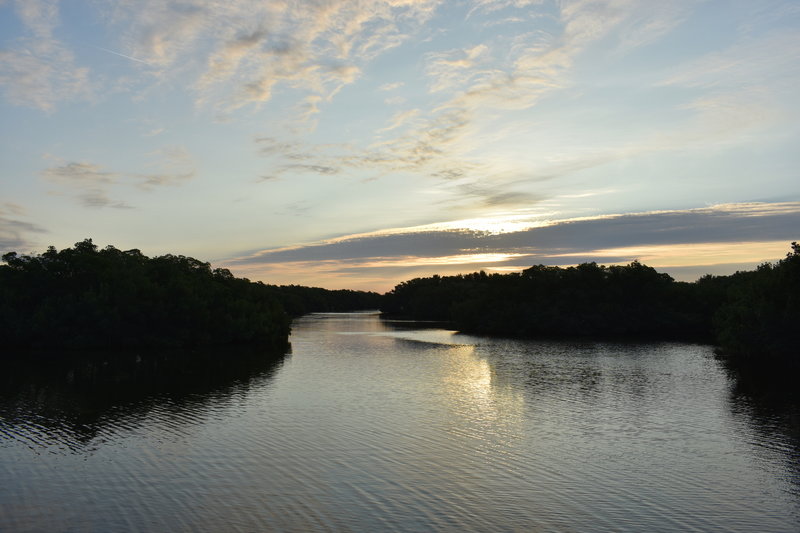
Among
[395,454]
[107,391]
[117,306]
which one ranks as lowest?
[395,454]

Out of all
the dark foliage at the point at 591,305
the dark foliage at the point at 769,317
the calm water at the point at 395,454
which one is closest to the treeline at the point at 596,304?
the dark foliage at the point at 591,305

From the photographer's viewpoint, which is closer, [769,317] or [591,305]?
[769,317]

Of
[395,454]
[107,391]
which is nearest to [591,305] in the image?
[107,391]

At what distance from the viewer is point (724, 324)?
75.2m

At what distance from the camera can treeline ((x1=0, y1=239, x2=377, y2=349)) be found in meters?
82.1

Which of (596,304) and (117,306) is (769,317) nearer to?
(596,304)

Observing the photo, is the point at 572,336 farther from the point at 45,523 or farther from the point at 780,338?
the point at 45,523

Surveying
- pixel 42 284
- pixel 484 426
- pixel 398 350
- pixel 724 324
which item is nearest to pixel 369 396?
pixel 484 426

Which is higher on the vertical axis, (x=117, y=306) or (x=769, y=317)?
(x=117, y=306)

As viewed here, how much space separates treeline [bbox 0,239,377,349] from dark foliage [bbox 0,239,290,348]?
0.13 meters

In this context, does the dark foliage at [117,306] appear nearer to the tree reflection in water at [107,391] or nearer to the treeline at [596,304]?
the tree reflection in water at [107,391]

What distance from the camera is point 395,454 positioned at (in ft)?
86.4

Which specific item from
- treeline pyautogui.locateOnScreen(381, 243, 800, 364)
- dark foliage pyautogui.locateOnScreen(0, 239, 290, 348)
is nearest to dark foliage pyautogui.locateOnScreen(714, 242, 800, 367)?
treeline pyautogui.locateOnScreen(381, 243, 800, 364)

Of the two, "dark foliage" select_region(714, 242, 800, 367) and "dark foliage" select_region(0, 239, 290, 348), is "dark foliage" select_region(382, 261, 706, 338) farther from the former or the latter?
"dark foliage" select_region(0, 239, 290, 348)
